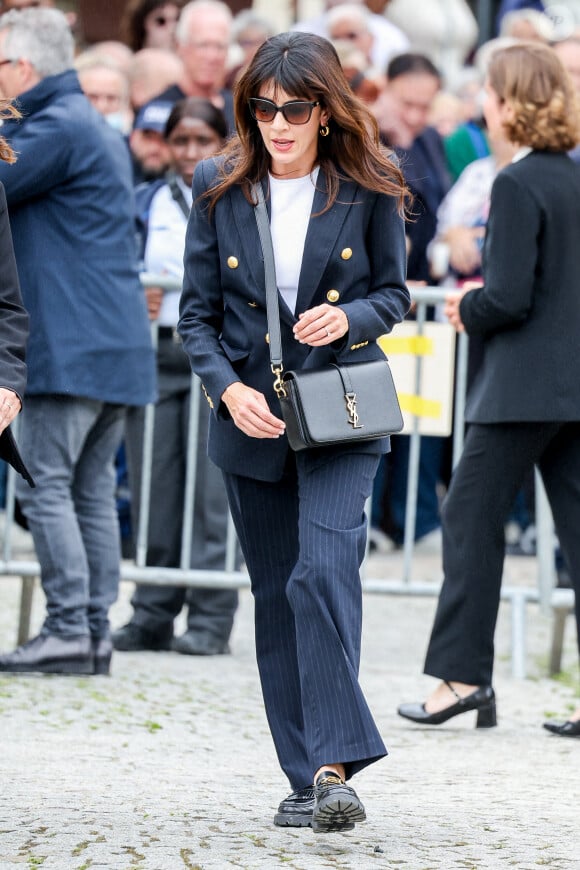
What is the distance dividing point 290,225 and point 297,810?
1428 millimetres

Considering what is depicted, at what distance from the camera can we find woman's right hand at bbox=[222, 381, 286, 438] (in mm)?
4420

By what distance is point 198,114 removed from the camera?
7727 mm

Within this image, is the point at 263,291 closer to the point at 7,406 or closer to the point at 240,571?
the point at 7,406

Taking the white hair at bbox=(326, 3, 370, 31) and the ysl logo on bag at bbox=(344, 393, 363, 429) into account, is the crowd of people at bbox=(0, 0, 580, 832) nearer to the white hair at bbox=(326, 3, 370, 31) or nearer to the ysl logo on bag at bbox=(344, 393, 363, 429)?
the ysl logo on bag at bbox=(344, 393, 363, 429)

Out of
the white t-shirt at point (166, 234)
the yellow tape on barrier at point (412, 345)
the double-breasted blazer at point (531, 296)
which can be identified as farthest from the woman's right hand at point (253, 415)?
the white t-shirt at point (166, 234)

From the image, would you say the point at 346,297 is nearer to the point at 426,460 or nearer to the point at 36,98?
the point at 36,98

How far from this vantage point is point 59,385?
21.8ft

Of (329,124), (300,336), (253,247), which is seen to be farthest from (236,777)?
(329,124)

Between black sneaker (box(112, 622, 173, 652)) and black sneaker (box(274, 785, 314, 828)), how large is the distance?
3067 millimetres

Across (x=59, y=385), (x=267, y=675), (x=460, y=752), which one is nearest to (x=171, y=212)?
(x=59, y=385)

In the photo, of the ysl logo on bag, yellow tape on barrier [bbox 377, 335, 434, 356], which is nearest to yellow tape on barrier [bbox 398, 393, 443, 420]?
yellow tape on barrier [bbox 377, 335, 434, 356]

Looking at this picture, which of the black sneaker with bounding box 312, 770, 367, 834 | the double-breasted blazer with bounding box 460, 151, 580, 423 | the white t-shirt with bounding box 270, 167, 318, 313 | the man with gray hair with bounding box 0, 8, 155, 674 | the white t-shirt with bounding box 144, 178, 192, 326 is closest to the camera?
the black sneaker with bounding box 312, 770, 367, 834

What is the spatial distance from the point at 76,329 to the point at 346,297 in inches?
91.4

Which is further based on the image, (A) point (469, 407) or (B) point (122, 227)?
(B) point (122, 227)
